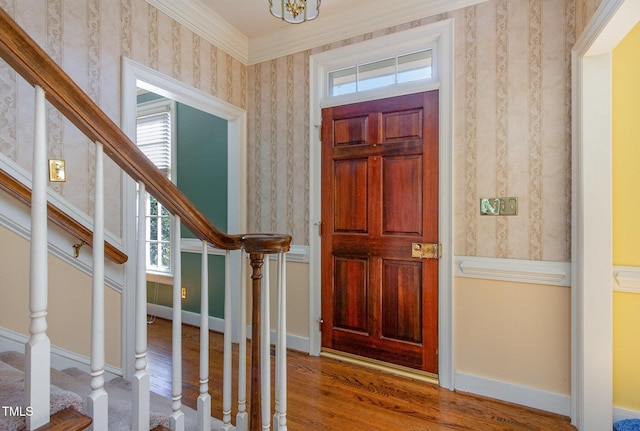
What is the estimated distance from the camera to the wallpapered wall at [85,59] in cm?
162

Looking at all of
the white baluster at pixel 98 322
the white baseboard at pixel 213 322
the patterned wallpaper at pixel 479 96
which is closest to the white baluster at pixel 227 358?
the white baluster at pixel 98 322

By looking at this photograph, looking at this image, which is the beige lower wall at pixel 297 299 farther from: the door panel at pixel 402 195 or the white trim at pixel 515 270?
the white trim at pixel 515 270

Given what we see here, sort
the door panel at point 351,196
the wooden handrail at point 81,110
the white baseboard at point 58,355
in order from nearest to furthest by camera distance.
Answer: the wooden handrail at point 81,110
the white baseboard at point 58,355
the door panel at point 351,196

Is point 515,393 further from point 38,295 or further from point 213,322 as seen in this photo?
point 213,322

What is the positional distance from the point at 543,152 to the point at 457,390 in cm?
167

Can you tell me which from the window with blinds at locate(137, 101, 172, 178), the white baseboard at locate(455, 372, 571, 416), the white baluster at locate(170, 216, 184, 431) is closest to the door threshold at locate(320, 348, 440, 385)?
the white baseboard at locate(455, 372, 571, 416)

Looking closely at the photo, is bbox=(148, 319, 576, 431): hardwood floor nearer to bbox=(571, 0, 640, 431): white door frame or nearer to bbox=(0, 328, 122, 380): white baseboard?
bbox=(571, 0, 640, 431): white door frame

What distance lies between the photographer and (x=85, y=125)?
76 centimetres

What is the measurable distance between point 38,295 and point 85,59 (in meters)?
1.81

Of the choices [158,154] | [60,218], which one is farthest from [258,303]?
[158,154]

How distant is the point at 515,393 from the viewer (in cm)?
202

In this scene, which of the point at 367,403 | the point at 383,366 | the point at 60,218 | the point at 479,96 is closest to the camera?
the point at 60,218

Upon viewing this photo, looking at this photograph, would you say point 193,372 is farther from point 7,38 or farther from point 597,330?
point 597,330

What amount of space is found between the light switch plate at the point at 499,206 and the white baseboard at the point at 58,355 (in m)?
2.55
